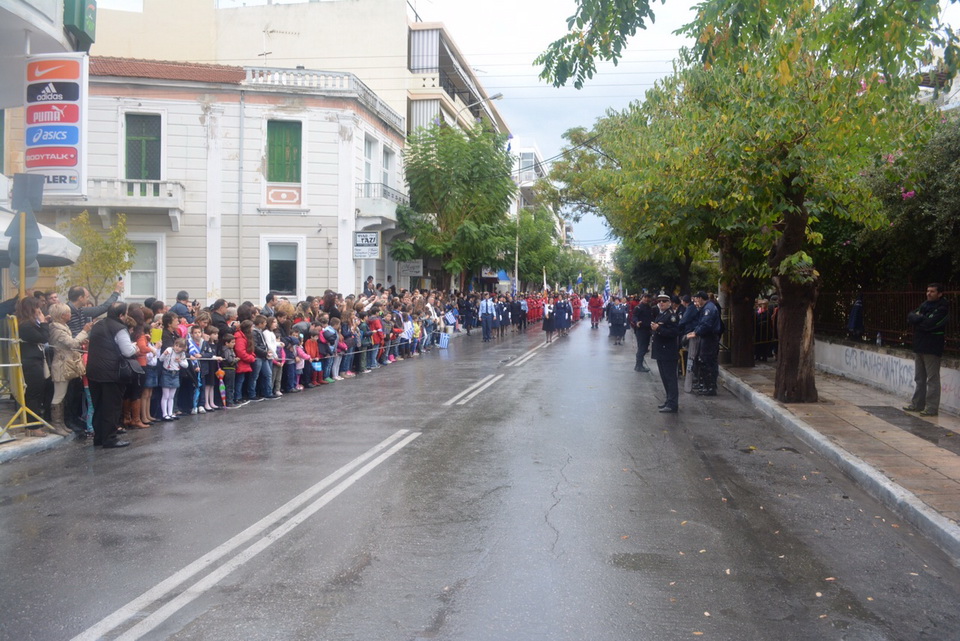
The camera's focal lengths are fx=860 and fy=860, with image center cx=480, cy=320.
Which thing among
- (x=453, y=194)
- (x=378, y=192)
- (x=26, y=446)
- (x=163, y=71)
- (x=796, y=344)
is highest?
(x=163, y=71)

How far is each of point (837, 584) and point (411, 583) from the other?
107 inches

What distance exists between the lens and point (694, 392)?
16359 mm

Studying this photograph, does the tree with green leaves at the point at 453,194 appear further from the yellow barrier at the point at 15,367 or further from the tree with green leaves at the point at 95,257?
the yellow barrier at the point at 15,367

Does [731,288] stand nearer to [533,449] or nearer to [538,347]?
[538,347]

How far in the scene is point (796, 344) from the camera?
1398 centimetres

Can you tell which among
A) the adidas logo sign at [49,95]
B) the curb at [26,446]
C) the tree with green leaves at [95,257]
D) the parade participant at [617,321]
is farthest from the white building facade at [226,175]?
the curb at [26,446]

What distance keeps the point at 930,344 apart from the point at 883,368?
3697mm

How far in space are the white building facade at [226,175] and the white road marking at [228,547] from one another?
1969 centimetres

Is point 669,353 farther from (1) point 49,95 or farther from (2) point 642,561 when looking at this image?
(1) point 49,95

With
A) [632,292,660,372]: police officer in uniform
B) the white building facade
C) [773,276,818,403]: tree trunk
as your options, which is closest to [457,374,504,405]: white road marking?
[632,292,660,372]: police officer in uniform

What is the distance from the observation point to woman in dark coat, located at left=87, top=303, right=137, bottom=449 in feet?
33.6

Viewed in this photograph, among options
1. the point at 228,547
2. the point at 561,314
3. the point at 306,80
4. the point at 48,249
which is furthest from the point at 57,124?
the point at 561,314

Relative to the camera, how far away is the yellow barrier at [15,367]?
10.4 metres

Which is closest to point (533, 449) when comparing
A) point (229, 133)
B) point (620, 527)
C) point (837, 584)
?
point (620, 527)
